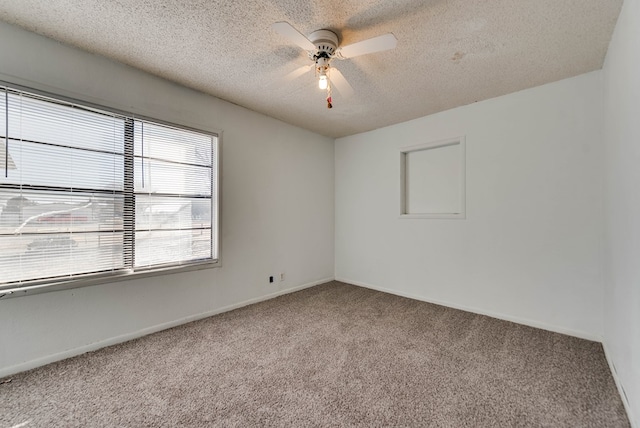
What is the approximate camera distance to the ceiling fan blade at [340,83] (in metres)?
2.56

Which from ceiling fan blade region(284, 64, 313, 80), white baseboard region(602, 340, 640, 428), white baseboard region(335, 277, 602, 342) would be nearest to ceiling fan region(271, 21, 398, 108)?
ceiling fan blade region(284, 64, 313, 80)

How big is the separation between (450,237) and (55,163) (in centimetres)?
414

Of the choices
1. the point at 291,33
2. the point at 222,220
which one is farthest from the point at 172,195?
the point at 291,33

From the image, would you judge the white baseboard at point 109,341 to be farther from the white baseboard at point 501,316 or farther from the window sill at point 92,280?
the white baseboard at point 501,316

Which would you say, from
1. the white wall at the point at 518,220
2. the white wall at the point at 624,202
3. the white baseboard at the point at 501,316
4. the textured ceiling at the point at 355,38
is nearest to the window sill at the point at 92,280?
the textured ceiling at the point at 355,38

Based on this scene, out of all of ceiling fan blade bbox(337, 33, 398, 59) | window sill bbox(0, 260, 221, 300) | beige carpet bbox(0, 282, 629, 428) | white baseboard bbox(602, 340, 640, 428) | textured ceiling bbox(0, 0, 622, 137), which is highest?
textured ceiling bbox(0, 0, 622, 137)

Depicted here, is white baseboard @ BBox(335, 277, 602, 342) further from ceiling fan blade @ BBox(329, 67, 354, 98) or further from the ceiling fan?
the ceiling fan

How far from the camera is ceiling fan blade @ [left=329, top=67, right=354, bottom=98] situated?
8.41ft

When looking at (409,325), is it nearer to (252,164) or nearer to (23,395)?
(252,164)

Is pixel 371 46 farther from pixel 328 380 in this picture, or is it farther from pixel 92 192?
pixel 92 192

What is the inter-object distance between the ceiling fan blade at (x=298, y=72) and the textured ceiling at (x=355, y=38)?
0.05 metres

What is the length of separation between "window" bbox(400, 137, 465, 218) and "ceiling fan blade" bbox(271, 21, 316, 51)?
7.76 ft

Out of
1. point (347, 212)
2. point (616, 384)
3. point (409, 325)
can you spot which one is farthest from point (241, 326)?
point (616, 384)

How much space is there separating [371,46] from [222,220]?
2446mm
